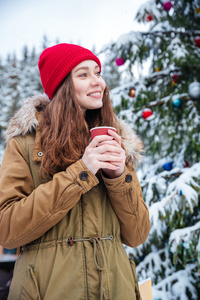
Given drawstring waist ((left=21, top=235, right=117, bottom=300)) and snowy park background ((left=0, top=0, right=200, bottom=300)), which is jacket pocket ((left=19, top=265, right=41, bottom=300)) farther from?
snowy park background ((left=0, top=0, right=200, bottom=300))

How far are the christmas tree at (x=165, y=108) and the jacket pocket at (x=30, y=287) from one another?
92.4 inches

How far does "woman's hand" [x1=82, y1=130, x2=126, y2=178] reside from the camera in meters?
1.36

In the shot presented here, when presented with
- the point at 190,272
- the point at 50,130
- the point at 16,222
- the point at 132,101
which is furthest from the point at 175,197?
the point at 16,222

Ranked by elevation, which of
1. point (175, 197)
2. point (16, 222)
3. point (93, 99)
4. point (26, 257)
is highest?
point (93, 99)

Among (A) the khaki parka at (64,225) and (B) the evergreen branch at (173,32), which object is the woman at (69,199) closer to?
(A) the khaki parka at (64,225)

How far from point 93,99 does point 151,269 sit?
3.17 meters

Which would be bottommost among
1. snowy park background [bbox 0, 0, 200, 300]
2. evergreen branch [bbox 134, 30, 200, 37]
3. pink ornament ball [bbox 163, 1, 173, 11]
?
snowy park background [bbox 0, 0, 200, 300]

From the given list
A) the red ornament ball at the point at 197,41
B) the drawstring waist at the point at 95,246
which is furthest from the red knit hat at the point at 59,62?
the red ornament ball at the point at 197,41

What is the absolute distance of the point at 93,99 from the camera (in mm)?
1753

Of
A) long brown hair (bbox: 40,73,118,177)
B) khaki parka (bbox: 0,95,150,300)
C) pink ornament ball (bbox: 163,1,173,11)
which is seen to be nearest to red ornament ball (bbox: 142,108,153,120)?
pink ornament ball (bbox: 163,1,173,11)

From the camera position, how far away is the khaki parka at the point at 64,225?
133cm

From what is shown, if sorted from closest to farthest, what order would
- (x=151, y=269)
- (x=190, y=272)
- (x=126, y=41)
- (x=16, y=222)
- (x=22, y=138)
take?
(x=16, y=222)
(x=22, y=138)
(x=190, y=272)
(x=151, y=269)
(x=126, y=41)

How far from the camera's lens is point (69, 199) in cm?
134

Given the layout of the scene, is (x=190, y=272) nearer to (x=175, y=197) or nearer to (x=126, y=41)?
(x=175, y=197)
